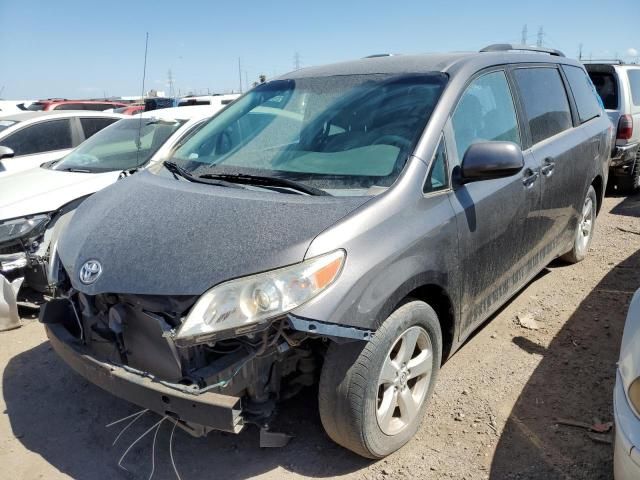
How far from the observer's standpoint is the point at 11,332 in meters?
4.12

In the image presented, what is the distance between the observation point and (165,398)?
2086 mm

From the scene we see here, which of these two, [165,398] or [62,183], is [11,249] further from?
[165,398]

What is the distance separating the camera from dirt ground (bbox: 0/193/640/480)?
98.7 inches

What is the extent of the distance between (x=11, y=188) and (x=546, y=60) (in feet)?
15.0

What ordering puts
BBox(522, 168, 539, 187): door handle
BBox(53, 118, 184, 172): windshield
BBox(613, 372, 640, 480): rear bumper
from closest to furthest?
BBox(613, 372, 640, 480): rear bumper → BBox(522, 168, 539, 187): door handle → BBox(53, 118, 184, 172): windshield

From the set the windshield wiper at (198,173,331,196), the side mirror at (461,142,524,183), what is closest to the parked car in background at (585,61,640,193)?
the side mirror at (461,142,524,183)

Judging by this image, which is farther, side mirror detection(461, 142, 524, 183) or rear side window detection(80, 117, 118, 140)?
rear side window detection(80, 117, 118, 140)

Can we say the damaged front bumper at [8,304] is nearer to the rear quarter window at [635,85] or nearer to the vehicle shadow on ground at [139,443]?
the vehicle shadow on ground at [139,443]

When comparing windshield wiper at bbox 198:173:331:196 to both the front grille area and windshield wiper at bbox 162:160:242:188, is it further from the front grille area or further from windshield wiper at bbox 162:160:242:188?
the front grille area

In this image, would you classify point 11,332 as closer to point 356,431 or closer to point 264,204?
point 264,204

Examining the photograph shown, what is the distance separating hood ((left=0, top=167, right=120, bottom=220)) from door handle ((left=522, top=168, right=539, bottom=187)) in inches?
142

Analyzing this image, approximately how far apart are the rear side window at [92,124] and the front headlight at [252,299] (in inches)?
233

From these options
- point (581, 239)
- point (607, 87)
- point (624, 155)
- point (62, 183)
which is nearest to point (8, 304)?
point (62, 183)

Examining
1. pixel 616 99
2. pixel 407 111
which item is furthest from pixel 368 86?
pixel 616 99
